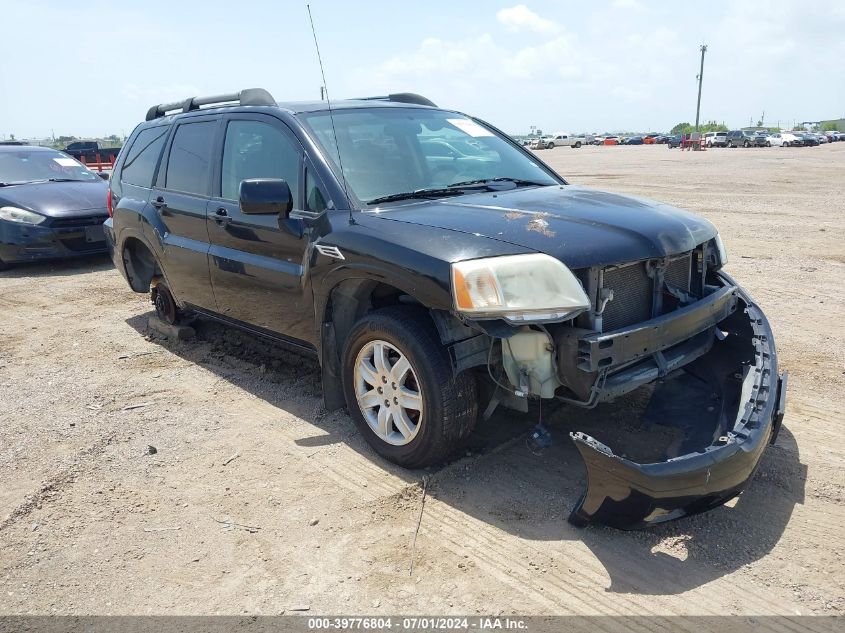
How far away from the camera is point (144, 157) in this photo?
5641 mm

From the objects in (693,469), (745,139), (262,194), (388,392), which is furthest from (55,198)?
(745,139)

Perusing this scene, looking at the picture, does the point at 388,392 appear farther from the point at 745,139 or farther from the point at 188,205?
the point at 745,139

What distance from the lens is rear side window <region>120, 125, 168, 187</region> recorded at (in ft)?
17.9

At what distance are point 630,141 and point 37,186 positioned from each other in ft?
259

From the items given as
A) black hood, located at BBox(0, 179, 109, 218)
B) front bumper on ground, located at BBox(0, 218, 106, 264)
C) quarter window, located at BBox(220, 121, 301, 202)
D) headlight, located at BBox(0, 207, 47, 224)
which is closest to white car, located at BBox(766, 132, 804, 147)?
black hood, located at BBox(0, 179, 109, 218)

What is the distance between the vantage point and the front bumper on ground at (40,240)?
29.0 ft

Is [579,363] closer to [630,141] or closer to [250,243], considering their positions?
[250,243]

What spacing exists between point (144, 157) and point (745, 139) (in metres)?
60.8

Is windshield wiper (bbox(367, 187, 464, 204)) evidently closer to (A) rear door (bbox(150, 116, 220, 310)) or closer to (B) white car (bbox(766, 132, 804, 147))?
(A) rear door (bbox(150, 116, 220, 310))

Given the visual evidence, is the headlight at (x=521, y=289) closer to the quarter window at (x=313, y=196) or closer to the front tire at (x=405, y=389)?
the front tire at (x=405, y=389)

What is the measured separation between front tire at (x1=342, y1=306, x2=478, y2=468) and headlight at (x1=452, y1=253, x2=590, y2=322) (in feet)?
1.36

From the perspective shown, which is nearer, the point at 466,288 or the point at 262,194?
the point at 466,288

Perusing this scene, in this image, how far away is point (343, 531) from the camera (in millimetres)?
3035

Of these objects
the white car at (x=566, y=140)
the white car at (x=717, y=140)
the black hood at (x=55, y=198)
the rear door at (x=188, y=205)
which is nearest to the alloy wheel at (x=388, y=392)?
the rear door at (x=188, y=205)
